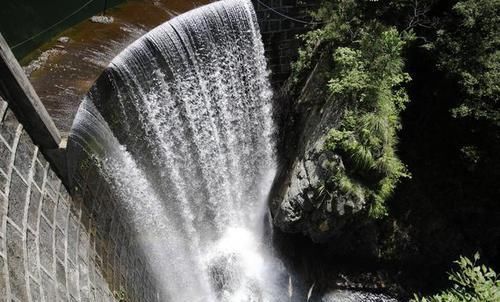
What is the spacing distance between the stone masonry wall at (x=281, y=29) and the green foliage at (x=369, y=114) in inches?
83.4

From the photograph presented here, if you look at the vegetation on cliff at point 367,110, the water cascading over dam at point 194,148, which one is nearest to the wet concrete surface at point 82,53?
the water cascading over dam at point 194,148

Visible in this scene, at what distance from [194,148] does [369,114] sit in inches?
141

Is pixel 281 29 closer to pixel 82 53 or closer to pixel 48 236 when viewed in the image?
pixel 82 53

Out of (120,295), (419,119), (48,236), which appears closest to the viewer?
(48,236)

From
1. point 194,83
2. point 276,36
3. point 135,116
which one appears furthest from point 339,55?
point 135,116

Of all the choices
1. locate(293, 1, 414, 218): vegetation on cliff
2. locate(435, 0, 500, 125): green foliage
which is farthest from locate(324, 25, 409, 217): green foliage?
locate(435, 0, 500, 125): green foliage

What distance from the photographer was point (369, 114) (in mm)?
7320

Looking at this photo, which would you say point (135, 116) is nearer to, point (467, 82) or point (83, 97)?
point (83, 97)

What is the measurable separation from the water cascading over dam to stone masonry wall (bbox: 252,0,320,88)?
302 millimetres

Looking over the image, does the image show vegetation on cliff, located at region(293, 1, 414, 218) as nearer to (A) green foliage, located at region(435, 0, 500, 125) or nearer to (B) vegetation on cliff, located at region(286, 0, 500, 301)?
(B) vegetation on cliff, located at region(286, 0, 500, 301)

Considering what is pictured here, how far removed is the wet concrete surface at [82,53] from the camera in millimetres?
6012

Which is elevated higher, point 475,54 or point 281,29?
point 475,54

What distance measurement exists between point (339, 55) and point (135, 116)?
4015 mm

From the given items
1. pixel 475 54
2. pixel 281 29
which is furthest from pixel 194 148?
pixel 475 54
